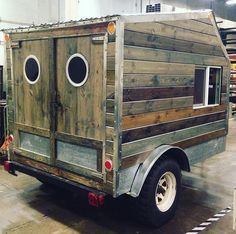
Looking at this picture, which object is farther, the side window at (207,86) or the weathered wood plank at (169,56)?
the side window at (207,86)

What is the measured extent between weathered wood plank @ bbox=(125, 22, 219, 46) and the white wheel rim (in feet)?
5.45

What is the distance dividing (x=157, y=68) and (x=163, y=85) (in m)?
0.25

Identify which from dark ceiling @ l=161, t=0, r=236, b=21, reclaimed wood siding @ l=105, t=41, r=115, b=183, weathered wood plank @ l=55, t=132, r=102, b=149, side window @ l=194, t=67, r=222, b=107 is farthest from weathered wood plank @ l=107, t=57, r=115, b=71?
dark ceiling @ l=161, t=0, r=236, b=21

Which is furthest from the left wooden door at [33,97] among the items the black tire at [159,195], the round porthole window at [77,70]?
the black tire at [159,195]

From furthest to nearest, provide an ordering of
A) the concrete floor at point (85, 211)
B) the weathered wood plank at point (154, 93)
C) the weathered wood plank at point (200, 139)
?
1. the weathered wood plank at point (200, 139)
2. the concrete floor at point (85, 211)
3. the weathered wood plank at point (154, 93)

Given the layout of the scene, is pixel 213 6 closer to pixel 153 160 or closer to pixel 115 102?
pixel 153 160

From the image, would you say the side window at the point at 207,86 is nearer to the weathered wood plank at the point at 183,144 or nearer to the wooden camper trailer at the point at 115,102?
the wooden camper trailer at the point at 115,102

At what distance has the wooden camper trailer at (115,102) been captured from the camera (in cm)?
322

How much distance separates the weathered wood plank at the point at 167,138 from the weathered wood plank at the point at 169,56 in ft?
2.91

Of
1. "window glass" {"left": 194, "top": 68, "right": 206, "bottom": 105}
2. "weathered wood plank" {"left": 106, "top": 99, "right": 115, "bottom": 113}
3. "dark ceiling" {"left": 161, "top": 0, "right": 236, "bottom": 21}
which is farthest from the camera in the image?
"dark ceiling" {"left": 161, "top": 0, "right": 236, "bottom": 21}

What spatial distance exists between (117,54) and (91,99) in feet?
1.96

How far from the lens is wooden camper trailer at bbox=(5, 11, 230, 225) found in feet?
10.6

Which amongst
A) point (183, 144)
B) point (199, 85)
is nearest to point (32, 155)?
point (183, 144)

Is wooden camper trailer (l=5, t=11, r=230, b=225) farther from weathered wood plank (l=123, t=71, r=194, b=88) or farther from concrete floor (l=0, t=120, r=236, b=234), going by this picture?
concrete floor (l=0, t=120, r=236, b=234)
